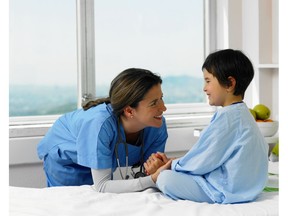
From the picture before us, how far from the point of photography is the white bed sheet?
1.59m

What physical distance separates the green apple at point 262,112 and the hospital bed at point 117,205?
1049mm

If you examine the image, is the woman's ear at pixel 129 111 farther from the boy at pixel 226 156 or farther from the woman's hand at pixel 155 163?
the boy at pixel 226 156

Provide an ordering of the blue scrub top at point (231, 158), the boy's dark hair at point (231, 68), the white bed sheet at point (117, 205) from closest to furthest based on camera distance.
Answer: the white bed sheet at point (117, 205) < the blue scrub top at point (231, 158) < the boy's dark hair at point (231, 68)

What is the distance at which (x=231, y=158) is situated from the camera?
1752 millimetres

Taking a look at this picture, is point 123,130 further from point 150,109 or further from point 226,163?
point 226,163

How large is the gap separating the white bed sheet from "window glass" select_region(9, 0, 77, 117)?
1.14 meters

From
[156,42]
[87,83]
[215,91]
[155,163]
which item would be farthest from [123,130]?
[156,42]

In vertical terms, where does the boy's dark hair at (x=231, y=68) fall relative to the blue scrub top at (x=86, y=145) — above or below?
above

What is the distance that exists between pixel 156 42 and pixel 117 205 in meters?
1.74

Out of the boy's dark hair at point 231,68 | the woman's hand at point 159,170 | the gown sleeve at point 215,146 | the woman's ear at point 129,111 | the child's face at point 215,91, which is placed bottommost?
the woman's hand at point 159,170

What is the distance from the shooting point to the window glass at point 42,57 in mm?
2965

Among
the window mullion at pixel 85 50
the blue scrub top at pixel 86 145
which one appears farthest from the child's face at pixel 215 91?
the window mullion at pixel 85 50

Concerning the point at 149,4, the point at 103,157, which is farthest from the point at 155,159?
the point at 149,4

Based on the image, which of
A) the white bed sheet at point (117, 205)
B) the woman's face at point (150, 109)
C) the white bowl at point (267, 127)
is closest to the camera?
the white bed sheet at point (117, 205)
